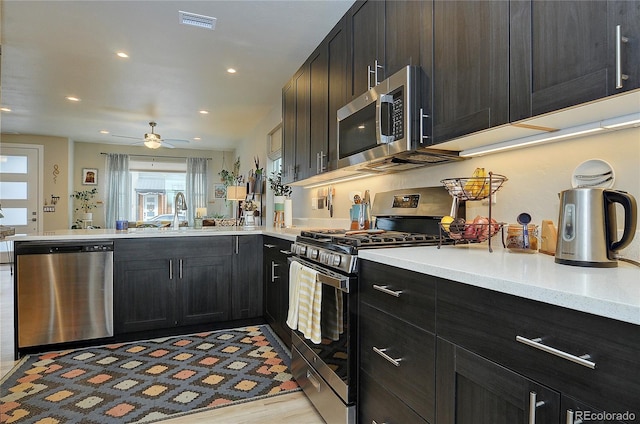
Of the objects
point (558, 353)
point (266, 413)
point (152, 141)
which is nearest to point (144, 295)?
point (266, 413)

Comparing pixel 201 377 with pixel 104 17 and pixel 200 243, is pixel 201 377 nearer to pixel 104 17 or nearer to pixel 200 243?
pixel 200 243

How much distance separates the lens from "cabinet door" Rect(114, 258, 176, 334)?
2.90m

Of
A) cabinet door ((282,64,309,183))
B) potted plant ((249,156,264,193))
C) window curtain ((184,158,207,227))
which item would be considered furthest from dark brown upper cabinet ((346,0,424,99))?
window curtain ((184,158,207,227))

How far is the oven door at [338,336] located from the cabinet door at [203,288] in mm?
1597

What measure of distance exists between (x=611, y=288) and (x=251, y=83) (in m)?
4.25

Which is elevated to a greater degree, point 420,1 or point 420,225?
point 420,1

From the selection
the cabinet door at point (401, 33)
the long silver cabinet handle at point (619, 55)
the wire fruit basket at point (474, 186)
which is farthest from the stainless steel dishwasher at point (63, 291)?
the long silver cabinet handle at point (619, 55)

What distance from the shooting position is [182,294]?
3094 millimetres

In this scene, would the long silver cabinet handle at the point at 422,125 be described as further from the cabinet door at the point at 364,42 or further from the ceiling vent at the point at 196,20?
the ceiling vent at the point at 196,20

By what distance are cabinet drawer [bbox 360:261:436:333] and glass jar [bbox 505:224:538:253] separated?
1.80 ft

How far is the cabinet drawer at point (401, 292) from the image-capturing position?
1.13m

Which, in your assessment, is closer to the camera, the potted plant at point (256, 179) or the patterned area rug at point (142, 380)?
the patterned area rug at point (142, 380)

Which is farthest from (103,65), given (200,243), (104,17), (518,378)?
(518,378)

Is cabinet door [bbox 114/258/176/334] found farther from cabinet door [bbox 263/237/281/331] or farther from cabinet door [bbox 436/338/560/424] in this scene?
cabinet door [bbox 436/338/560/424]
